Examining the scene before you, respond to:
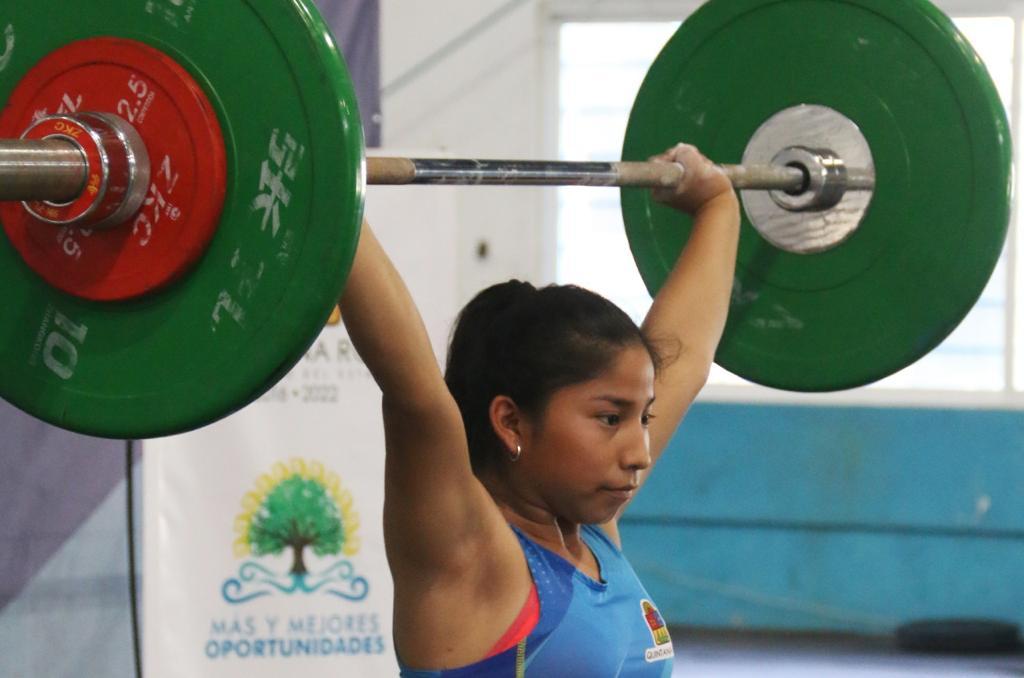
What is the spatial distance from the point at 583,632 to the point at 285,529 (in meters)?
2.02

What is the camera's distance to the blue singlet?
1.51 metres

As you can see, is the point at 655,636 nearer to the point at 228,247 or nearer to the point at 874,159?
the point at 228,247

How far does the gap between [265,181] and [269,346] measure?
15 centimetres

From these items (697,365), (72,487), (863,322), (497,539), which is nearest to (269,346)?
(497,539)

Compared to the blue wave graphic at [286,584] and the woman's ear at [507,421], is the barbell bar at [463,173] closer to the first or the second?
the woman's ear at [507,421]

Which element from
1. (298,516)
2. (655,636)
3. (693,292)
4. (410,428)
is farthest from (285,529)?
(410,428)

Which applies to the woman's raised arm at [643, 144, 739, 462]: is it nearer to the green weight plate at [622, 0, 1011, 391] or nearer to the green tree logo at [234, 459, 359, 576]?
the green weight plate at [622, 0, 1011, 391]

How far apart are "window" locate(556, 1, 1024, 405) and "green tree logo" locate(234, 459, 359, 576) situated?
2136mm

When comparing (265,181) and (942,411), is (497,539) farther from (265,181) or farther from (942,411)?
(942,411)

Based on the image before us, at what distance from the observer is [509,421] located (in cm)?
160

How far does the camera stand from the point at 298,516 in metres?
3.47

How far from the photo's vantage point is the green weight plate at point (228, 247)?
126 centimetres

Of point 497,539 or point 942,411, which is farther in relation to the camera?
point 942,411

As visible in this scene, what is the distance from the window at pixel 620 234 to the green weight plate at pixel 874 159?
304cm
